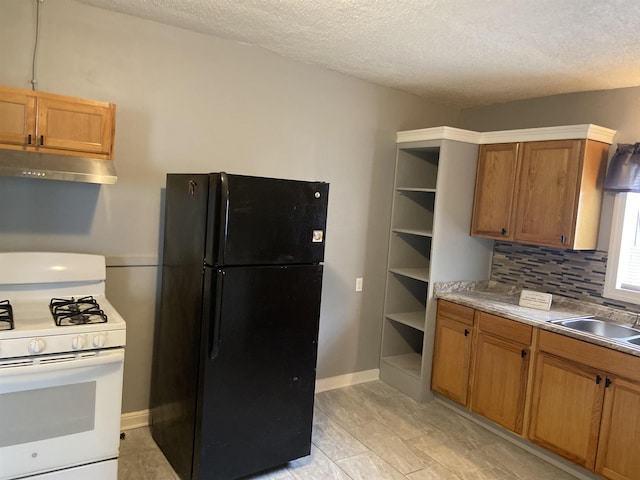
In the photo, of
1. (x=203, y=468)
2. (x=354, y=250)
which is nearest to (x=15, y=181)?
(x=203, y=468)

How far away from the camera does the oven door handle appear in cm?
190

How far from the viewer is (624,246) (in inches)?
125

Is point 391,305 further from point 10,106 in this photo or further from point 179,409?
point 10,106

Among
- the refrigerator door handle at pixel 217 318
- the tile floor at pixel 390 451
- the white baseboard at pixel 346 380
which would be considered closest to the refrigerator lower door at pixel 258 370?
the refrigerator door handle at pixel 217 318

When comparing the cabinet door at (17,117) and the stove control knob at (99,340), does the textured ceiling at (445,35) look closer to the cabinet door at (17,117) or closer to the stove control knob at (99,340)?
the cabinet door at (17,117)

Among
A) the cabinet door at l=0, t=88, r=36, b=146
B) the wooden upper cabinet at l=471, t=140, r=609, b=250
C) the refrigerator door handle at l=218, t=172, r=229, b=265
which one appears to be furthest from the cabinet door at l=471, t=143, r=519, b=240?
the cabinet door at l=0, t=88, r=36, b=146

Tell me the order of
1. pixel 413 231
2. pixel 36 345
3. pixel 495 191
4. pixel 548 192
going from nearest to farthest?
pixel 36 345
pixel 548 192
pixel 495 191
pixel 413 231

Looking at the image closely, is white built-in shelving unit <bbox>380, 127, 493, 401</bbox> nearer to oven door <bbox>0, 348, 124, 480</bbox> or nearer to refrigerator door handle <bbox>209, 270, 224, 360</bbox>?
refrigerator door handle <bbox>209, 270, 224, 360</bbox>

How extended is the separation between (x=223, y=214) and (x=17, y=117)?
104 cm

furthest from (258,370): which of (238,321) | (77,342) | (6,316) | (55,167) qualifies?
(55,167)

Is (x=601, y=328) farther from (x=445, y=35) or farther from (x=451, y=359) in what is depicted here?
(x=445, y=35)

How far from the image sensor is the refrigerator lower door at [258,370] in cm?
235

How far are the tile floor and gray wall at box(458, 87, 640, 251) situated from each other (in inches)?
60.8

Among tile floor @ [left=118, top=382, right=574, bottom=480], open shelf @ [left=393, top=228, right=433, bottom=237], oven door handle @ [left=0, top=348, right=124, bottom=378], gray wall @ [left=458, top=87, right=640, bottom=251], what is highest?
gray wall @ [left=458, top=87, right=640, bottom=251]
